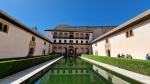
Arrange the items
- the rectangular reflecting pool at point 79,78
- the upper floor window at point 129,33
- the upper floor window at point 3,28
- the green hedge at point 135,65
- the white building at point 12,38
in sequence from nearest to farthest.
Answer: the rectangular reflecting pool at point 79,78, the green hedge at point 135,65, the upper floor window at point 3,28, the white building at point 12,38, the upper floor window at point 129,33

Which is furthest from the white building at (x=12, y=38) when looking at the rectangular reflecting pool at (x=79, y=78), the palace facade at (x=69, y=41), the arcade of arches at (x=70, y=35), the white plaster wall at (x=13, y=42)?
the arcade of arches at (x=70, y=35)

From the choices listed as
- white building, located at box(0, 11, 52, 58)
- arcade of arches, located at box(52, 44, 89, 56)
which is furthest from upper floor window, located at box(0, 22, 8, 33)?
arcade of arches, located at box(52, 44, 89, 56)

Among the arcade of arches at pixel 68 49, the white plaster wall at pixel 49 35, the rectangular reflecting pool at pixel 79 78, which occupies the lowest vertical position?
the rectangular reflecting pool at pixel 79 78

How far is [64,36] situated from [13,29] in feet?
Result: 80.1

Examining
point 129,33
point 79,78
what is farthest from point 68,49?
point 79,78

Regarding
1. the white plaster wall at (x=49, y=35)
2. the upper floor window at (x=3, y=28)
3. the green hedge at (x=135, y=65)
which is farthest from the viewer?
the white plaster wall at (x=49, y=35)

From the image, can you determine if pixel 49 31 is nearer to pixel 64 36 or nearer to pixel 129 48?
pixel 64 36

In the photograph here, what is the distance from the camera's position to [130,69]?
27.0 feet

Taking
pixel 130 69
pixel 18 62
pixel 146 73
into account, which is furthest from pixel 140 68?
pixel 18 62

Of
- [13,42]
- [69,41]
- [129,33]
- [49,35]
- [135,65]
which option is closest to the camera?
[135,65]

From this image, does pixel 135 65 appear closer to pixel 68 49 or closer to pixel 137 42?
pixel 137 42

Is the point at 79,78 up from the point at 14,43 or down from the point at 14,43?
down

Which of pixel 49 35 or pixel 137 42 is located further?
pixel 49 35

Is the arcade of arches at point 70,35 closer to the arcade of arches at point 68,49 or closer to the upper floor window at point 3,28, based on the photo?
the arcade of arches at point 68,49
